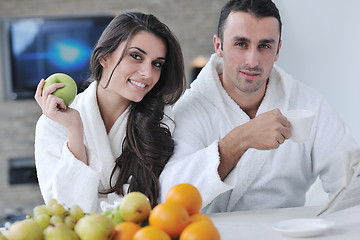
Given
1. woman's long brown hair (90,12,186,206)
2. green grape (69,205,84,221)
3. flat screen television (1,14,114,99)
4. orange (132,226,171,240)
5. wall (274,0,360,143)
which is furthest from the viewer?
flat screen television (1,14,114,99)

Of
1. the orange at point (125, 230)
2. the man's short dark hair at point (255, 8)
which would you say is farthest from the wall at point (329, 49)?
the orange at point (125, 230)

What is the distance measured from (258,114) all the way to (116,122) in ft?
1.79

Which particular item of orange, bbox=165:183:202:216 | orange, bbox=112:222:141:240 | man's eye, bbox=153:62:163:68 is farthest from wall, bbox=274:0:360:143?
orange, bbox=112:222:141:240

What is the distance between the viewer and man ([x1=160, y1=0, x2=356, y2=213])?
6.07 ft

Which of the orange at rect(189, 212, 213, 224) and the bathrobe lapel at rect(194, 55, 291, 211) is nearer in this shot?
the orange at rect(189, 212, 213, 224)

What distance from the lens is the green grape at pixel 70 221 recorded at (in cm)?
99

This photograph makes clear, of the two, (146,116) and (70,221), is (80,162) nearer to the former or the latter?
(146,116)

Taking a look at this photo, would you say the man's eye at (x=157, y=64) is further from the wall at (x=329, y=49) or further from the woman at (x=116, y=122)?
the wall at (x=329, y=49)

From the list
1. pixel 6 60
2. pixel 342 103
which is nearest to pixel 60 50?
pixel 6 60

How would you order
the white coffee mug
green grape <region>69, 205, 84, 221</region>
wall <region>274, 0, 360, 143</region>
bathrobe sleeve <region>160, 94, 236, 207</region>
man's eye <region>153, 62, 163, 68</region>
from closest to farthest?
green grape <region>69, 205, 84, 221</region>, the white coffee mug, bathrobe sleeve <region>160, 94, 236, 207</region>, man's eye <region>153, 62, 163, 68</region>, wall <region>274, 0, 360, 143</region>

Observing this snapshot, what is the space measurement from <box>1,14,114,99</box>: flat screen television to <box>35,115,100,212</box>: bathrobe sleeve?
9.30ft

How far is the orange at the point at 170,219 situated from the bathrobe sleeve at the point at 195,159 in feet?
1.92

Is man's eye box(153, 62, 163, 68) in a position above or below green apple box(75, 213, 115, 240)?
above

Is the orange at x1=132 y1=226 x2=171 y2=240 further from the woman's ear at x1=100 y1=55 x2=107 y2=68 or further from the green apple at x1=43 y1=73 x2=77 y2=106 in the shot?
the woman's ear at x1=100 y1=55 x2=107 y2=68
